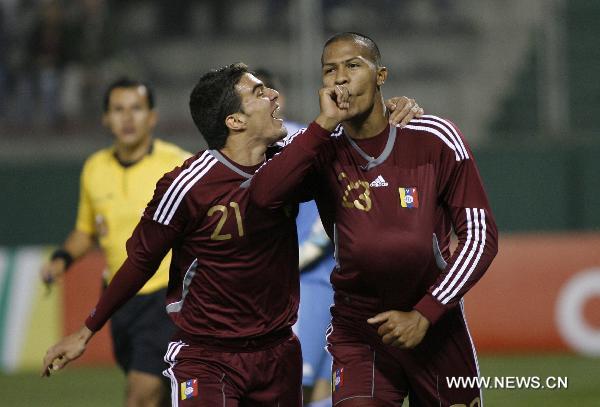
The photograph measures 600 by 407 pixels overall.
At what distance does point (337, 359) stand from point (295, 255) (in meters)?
0.52

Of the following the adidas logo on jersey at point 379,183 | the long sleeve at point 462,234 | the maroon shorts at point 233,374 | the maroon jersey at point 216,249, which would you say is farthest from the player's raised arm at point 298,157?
the maroon shorts at point 233,374

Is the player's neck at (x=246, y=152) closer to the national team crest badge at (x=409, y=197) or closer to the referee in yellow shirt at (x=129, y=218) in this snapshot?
the national team crest badge at (x=409, y=197)

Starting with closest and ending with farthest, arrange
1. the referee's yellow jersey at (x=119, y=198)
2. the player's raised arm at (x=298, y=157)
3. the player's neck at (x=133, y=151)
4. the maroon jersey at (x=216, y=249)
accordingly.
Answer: the player's raised arm at (x=298, y=157) → the maroon jersey at (x=216, y=249) → the referee's yellow jersey at (x=119, y=198) → the player's neck at (x=133, y=151)

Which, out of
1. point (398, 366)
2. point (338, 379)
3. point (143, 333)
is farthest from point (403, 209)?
point (143, 333)

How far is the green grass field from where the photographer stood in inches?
387

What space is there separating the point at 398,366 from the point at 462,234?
67 centimetres

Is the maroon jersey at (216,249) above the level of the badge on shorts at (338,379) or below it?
above

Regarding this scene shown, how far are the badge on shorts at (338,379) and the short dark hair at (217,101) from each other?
1176mm

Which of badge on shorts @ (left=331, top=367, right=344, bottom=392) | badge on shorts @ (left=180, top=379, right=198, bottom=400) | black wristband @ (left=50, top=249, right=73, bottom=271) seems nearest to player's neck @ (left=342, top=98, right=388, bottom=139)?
badge on shorts @ (left=331, top=367, right=344, bottom=392)

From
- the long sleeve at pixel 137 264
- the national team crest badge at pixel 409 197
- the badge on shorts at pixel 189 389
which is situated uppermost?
the national team crest badge at pixel 409 197

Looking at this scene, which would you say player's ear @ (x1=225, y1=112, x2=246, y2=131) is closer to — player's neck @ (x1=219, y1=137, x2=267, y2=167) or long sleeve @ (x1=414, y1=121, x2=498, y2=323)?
player's neck @ (x1=219, y1=137, x2=267, y2=167)

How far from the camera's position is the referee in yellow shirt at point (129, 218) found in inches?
288

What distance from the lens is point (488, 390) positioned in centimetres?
1038

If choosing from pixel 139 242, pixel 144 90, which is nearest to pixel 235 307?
pixel 139 242
